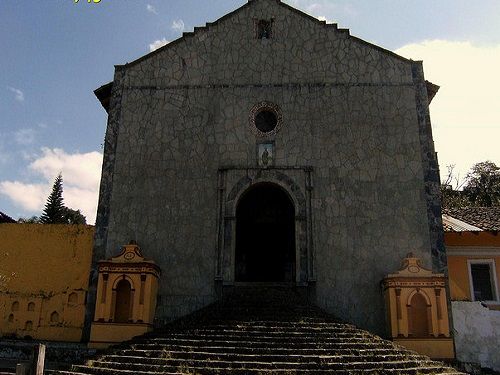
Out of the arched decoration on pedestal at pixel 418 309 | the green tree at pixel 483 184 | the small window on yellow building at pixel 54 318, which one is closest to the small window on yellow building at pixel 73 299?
the small window on yellow building at pixel 54 318

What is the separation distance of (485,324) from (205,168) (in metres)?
8.28

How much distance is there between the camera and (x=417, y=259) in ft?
41.6

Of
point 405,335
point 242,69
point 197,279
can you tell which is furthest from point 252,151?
point 405,335

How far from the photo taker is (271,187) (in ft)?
48.1

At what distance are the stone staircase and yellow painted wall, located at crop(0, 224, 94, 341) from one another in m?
3.82

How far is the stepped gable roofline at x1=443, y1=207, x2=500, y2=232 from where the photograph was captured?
1533 cm

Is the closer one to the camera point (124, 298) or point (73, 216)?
point (124, 298)

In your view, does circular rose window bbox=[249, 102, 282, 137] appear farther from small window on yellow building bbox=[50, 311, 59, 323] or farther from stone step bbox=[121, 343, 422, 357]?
small window on yellow building bbox=[50, 311, 59, 323]

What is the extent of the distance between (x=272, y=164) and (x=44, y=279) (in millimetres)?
6881

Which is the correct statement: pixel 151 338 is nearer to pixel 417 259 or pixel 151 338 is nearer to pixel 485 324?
pixel 417 259

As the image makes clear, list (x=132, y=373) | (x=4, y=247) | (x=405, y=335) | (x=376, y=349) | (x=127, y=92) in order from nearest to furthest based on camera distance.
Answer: (x=132, y=373) → (x=376, y=349) → (x=405, y=335) → (x=4, y=247) → (x=127, y=92)

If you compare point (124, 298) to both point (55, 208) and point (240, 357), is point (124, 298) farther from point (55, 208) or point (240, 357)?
point (55, 208)

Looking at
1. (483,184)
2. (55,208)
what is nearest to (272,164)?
(483,184)

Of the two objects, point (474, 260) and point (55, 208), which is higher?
point (55, 208)
